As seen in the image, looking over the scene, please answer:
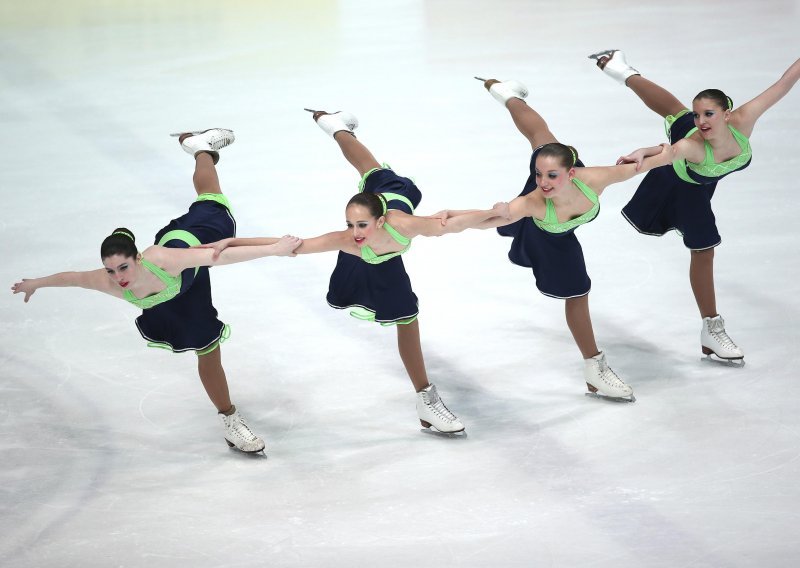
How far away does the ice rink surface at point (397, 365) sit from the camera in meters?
4.05

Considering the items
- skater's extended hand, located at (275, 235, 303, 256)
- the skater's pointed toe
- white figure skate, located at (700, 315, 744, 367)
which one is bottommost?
white figure skate, located at (700, 315, 744, 367)

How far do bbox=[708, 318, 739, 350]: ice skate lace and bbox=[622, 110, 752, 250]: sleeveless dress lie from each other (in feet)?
1.21

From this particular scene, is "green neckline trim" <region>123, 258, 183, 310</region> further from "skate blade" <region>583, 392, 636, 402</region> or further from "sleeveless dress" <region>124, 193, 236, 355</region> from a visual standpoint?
"skate blade" <region>583, 392, 636, 402</region>

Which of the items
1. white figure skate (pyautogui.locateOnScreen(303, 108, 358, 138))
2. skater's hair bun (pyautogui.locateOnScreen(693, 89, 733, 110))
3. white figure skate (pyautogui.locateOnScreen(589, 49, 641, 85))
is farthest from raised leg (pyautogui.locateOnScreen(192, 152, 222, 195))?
skater's hair bun (pyautogui.locateOnScreen(693, 89, 733, 110))

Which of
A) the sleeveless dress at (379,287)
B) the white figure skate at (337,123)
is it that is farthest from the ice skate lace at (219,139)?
the sleeveless dress at (379,287)

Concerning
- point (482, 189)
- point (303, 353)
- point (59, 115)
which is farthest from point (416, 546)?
point (59, 115)

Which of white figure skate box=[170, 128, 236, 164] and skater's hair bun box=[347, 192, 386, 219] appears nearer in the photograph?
skater's hair bun box=[347, 192, 386, 219]

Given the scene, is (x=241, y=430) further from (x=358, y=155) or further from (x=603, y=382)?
(x=603, y=382)

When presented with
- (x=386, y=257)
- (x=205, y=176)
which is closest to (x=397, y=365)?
(x=386, y=257)

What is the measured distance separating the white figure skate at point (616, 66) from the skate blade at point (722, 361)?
1.55 meters

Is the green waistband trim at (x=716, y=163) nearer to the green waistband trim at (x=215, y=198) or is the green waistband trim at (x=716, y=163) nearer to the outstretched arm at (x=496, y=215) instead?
the outstretched arm at (x=496, y=215)

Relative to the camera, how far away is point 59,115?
9.30 m

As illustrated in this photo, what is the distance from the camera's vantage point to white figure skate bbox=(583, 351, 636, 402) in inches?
192

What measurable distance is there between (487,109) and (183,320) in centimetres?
511
